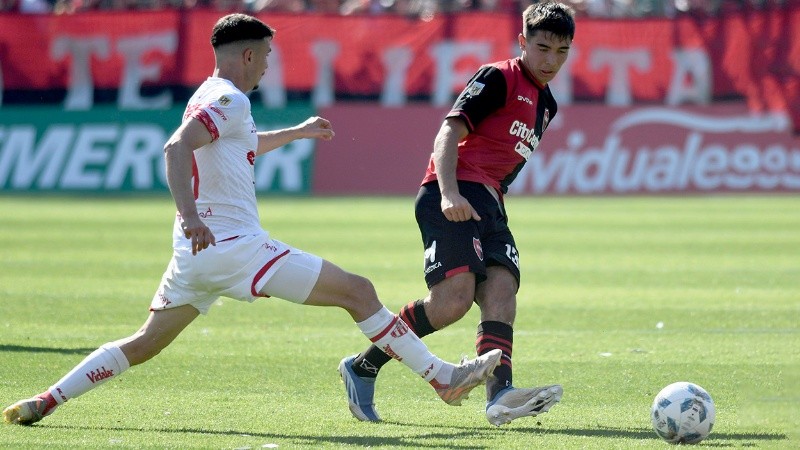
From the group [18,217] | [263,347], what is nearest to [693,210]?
[18,217]

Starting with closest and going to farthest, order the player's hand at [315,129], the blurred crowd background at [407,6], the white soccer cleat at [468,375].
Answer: the white soccer cleat at [468,375]
the player's hand at [315,129]
the blurred crowd background at [407,6]

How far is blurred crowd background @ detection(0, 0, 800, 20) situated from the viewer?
2683 cm

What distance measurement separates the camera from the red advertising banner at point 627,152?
24250 mm

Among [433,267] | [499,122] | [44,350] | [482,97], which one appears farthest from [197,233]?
[44,350]

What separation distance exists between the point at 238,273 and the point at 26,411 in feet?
4.05

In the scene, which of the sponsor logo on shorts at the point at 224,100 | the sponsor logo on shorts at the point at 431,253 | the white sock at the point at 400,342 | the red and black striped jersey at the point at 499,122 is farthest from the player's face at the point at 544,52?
the sponsor logo on shorts at the point at 224,100

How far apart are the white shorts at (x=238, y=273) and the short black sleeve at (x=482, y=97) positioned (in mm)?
1144

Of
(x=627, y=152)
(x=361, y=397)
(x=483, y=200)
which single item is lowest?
(x=627, y=152)

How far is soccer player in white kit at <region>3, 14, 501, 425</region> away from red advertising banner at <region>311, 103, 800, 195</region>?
17690 millimetres

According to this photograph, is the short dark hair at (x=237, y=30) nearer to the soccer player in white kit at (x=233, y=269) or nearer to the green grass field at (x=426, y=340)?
the soccer player in white kit at (x=233, y=269)

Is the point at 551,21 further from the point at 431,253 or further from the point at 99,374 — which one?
the point at 99,374

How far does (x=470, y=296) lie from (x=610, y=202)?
17.4 meters

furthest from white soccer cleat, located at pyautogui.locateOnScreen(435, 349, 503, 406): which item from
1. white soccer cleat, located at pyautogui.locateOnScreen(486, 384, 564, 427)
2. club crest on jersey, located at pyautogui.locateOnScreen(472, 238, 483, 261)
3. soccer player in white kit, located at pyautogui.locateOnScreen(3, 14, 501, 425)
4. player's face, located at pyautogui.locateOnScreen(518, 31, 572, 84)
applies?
player's face, located at pyautogui.locateOnScreen(518, 31, 572, 84)

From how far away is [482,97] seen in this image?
6926mm
